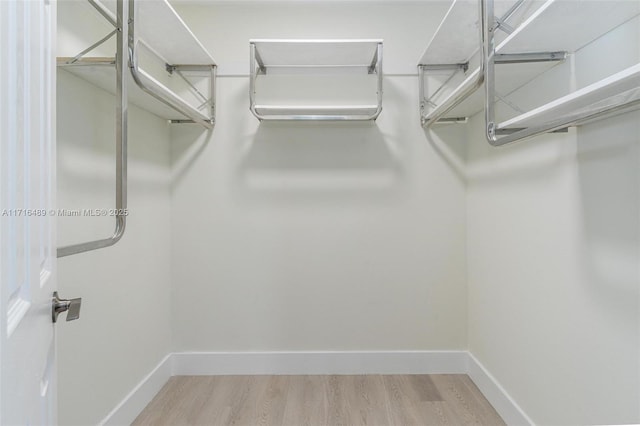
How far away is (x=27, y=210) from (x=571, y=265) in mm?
1584

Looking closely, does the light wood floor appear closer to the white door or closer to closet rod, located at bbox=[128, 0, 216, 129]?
the white door

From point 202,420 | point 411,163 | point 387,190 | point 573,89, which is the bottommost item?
point 202,420

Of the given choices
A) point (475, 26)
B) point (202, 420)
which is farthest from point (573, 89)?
point (202, 420)

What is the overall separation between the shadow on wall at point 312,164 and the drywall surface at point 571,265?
68cm

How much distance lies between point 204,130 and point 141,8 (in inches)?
29.0

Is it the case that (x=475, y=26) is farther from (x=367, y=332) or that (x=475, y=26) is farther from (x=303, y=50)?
(x=367, y=332)

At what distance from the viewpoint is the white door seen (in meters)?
0.50

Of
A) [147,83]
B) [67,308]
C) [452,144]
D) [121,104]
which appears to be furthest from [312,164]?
[67,308]

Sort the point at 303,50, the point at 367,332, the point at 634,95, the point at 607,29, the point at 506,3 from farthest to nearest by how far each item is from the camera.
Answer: the point at 367,332 < the point at 303,50 < the point at 506,3 < the point at 607,29 < the point at 634,95

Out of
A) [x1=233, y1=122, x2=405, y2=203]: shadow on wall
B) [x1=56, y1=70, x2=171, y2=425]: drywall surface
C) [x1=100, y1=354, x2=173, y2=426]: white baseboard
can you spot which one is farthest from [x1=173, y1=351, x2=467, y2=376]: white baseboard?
[x1=233, y1=122, x2=405, y2=203]: shadow on wall

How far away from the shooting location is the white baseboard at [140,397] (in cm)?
148

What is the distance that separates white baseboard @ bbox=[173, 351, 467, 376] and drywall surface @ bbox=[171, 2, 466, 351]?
0.05 metres

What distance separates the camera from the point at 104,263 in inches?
55.6

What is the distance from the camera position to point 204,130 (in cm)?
204
